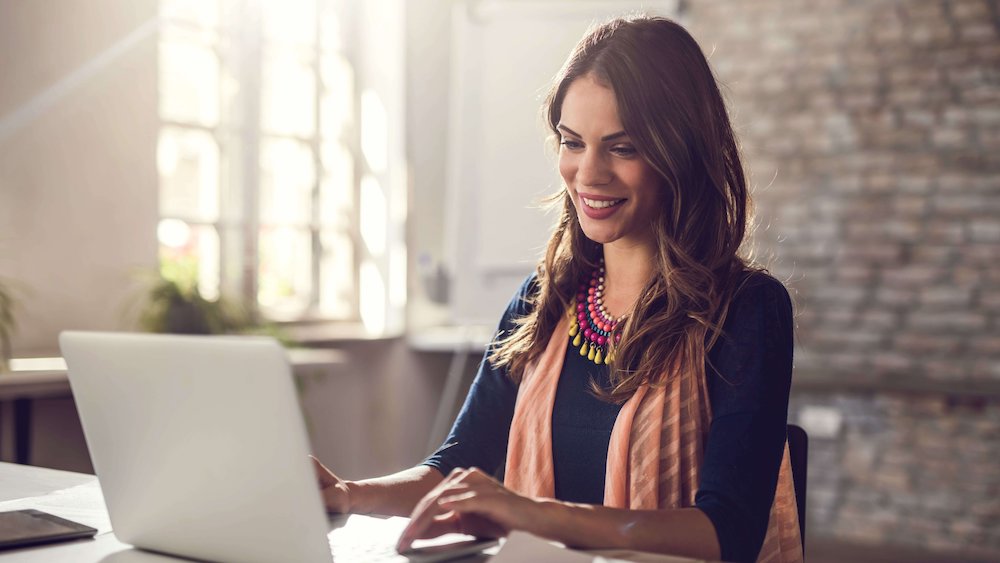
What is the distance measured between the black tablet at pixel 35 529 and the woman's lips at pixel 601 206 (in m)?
0.79

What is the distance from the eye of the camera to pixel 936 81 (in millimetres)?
4047

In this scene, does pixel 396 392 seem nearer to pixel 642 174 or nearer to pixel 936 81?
pixel 936 81

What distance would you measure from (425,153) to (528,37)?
922 millimetres

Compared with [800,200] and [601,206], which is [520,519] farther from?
[800,200]

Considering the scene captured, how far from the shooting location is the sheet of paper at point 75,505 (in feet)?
4.18

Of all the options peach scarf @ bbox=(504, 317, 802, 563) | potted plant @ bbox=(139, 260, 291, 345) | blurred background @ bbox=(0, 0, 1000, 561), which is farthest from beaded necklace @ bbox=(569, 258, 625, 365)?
blurred background @ bbox=(0, 0, 1000, 561)

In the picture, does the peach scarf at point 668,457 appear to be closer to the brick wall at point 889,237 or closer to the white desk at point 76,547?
the white desk at point 76,547

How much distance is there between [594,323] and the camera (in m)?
1.62

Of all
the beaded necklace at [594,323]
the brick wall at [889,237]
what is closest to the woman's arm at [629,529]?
the beaded necklace at [594,323]

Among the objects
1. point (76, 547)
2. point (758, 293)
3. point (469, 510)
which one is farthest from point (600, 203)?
point (76, 547)

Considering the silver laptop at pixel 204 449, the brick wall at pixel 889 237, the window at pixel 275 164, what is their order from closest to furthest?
the silver laptop at pixel 204 449
the window at pixel 275 164
the brick wall at pixel 889 237

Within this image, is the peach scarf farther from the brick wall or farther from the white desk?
the brick wall

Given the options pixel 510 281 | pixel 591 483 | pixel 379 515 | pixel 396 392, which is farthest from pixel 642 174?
pixel 396 392

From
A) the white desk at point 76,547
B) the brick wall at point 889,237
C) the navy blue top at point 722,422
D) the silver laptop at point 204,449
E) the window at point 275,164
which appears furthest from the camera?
the brick wall at point 889,237
